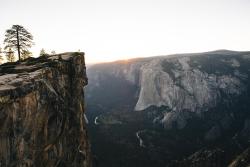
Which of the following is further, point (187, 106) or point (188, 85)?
point (188, 85)

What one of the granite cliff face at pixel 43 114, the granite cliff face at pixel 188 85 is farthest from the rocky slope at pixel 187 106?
the granite cliff face at pixel 43 114

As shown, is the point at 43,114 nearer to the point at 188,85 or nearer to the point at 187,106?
the point at 187,106

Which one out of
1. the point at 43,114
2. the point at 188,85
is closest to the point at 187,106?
the point at 188,85

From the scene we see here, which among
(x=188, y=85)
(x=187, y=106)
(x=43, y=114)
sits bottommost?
(x=187, y=106)

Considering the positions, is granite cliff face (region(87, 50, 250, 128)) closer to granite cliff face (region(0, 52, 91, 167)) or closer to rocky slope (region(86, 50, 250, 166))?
rocky slope (region(86, 50, 250, 166))

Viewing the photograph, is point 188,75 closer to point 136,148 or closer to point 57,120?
point 136,148

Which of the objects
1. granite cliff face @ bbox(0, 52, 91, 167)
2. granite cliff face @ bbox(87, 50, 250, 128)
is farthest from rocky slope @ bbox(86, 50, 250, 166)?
granite cliff face @ bbox(0, 52, 91, 167)

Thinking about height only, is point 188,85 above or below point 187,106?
above

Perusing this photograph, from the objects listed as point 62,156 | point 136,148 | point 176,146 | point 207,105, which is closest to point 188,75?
point 207,105
